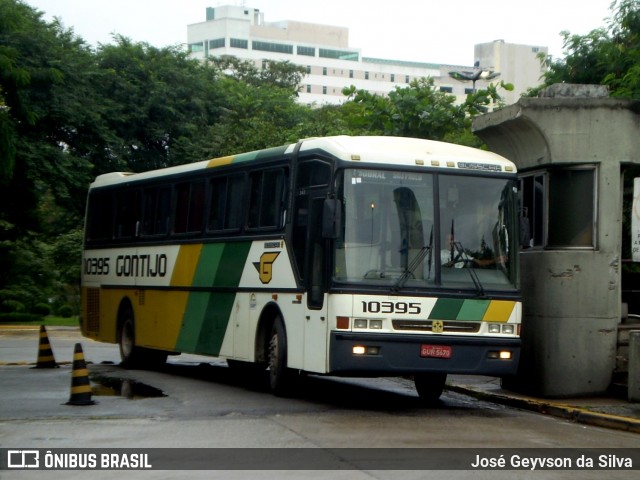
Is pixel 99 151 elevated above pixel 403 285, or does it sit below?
above

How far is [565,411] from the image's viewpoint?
1523 centimetres

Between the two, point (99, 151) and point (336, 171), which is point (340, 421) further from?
point (99, 151)

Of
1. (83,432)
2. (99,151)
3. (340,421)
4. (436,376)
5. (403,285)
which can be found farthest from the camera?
(99,151)

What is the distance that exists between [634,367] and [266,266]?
201 inches

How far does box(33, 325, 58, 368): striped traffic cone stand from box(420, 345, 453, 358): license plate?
8.91 m

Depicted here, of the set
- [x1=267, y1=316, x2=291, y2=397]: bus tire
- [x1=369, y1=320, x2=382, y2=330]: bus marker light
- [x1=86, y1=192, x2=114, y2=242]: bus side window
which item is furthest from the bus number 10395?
[x1=86, y1=192, x2=114, y2=242]: bus side window

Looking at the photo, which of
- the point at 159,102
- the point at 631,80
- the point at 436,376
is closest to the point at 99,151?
the point at 159,102

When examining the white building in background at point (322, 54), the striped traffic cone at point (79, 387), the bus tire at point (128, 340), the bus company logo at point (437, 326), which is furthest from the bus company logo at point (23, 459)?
the white building in background at point (322, 54)

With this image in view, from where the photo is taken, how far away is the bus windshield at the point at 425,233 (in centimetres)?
1477

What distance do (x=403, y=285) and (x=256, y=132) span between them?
93.9 ft

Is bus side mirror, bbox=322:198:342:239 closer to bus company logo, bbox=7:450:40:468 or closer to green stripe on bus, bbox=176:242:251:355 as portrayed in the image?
green stripe on bus, bbox=176:242:251:355

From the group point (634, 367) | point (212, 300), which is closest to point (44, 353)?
point (212, 300)

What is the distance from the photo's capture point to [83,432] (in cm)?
1237

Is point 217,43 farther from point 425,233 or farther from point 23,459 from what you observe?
point 23,459
